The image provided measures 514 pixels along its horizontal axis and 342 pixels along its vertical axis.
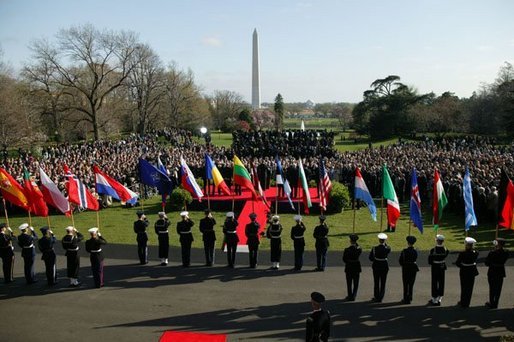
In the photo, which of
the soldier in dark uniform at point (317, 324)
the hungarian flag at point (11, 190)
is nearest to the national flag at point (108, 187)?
the hungarian flag at point (11, 190)

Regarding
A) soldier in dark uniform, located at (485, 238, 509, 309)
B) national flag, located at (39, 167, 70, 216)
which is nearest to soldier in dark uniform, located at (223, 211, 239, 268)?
national flag, located at (39, 167, 70, 216)

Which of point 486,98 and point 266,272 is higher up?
point 486,98

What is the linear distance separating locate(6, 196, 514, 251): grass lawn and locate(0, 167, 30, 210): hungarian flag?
3695 mm

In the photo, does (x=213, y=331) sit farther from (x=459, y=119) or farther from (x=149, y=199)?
(x=459, y=119)

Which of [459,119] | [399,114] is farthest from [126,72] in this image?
[459,119]

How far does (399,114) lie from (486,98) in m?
11.0

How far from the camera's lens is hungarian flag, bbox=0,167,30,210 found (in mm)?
14047

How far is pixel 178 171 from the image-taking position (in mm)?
26297

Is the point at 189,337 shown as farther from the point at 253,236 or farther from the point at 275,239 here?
the point at 275,239

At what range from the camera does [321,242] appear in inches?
513

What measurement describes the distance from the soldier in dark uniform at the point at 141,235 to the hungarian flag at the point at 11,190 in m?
3.94

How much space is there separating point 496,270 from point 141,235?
392 inches

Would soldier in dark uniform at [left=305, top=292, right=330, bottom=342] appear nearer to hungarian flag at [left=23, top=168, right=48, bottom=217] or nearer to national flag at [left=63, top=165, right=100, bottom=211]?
national flag at [left=63, top=165, right=100, bottom=211]

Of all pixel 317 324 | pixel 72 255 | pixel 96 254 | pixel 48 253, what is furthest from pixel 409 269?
pixel 48 253
